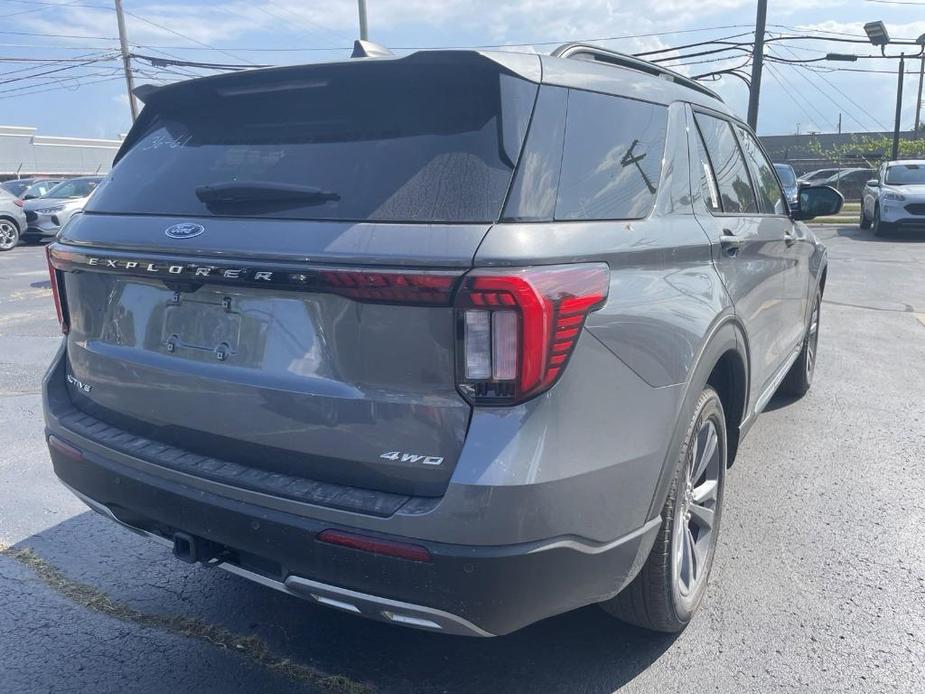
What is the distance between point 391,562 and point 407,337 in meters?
0.57

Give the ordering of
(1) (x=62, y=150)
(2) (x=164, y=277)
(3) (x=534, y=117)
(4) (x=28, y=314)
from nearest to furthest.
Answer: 1. (3) (x=534, y=117)
2. (2) (x=164, y=277)
3. (4) (x=28, y=314)
4. (1) (x=62, y=150)

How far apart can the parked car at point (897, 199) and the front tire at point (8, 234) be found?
1838 centimetres

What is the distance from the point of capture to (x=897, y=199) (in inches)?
674

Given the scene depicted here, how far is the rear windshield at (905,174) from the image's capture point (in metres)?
17.9

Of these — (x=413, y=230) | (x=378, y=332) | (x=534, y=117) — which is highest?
(x=534, y=117)

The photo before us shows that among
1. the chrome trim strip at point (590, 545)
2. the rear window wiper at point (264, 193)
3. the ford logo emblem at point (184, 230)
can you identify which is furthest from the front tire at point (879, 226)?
the ford logo emblem at point (184, 230)

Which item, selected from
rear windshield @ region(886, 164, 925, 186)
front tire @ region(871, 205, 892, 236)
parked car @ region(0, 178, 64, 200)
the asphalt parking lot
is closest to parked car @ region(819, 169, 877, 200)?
rear windshield @ region(886, 164, 925, 186)

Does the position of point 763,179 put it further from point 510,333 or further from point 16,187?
point 16,187

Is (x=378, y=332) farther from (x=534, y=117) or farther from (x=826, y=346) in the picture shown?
(x=826, y=346)

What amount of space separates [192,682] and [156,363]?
1084 mm

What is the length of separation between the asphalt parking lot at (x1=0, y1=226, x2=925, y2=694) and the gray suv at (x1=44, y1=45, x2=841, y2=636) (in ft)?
0.94

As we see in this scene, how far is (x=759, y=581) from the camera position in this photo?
3.30 m

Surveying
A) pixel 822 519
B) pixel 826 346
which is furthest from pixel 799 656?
pixel 826 346

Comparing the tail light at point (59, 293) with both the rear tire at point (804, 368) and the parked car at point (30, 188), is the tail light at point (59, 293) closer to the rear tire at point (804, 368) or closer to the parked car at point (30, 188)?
the rear tire at point (804, 368)
